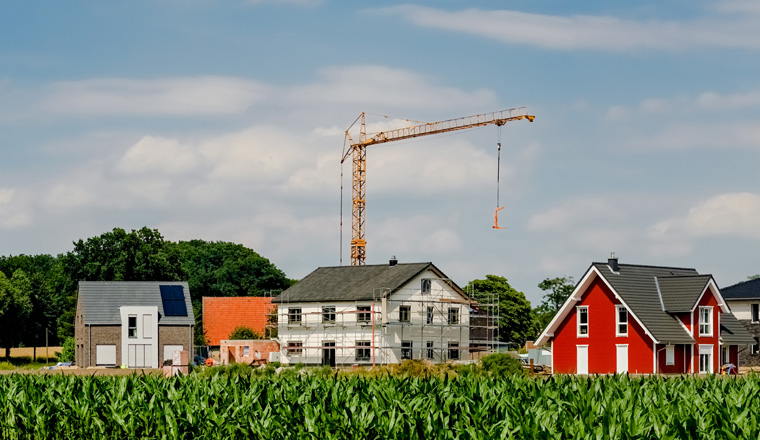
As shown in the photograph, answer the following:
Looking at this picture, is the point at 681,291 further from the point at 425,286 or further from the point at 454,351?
the point at 454,351

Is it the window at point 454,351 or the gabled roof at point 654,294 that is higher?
the gabled roof at point 654,294

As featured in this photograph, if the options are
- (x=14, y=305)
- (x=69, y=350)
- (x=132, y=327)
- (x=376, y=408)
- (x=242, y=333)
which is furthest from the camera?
(x=14, y=305)

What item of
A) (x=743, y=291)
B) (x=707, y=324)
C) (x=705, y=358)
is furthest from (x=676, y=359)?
(x=743, y=291)

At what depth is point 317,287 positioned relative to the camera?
267 ft

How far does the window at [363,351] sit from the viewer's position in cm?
7525

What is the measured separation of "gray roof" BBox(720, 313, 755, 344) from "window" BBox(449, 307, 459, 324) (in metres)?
22.3

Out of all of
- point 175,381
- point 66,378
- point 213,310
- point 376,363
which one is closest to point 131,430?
point 175,381

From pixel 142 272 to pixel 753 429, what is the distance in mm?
92782

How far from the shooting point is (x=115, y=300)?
76438 millimetres

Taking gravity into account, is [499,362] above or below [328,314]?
below

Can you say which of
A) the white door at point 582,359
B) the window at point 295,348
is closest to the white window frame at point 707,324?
the white door at point 582,359

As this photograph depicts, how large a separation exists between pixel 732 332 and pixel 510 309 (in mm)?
44205

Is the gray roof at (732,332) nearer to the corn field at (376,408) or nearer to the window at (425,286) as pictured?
the window at (425,286)

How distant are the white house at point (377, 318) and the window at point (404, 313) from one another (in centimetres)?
8
